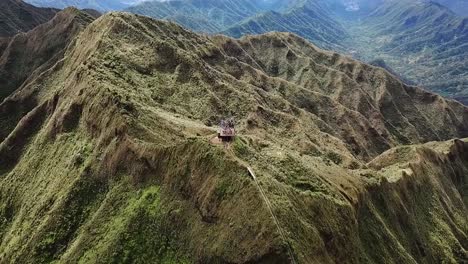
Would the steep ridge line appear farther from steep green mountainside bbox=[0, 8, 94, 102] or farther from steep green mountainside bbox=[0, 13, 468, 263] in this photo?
steep green mountainside bbox=[0, 8, 94, 102]

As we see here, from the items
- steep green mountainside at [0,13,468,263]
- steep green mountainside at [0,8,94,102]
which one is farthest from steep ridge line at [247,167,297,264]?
steep green mountainside at [0,8,94,102]

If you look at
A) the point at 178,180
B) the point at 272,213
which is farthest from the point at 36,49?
the point at 272,213

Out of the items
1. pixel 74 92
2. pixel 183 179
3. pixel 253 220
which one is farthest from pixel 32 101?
pixel 253 220

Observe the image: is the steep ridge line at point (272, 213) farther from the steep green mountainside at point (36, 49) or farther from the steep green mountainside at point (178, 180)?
the steep green mountainside at point (36, 49)

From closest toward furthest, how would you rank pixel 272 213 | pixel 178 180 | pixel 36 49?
pixel 272 213, pixel 178 180, pixel 36 49

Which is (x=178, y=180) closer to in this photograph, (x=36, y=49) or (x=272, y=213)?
(x=272, y=213)
